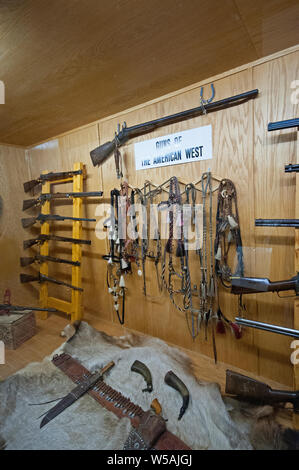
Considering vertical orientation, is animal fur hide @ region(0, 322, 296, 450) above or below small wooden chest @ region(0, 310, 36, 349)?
below

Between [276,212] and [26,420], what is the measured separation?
1.96m

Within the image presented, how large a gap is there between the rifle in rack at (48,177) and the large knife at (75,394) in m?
1.84

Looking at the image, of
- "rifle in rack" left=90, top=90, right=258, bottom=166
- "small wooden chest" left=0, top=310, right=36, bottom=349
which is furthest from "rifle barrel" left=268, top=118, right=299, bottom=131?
"small wooden chest" left=0, top=310, right=36, bottom=349

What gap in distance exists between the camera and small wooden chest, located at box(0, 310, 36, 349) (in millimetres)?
2133

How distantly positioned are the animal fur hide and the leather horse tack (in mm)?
37

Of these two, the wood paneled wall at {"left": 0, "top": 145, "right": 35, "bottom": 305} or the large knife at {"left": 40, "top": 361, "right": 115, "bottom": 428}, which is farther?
the wood paneled wall at {"left": 0, "top": 145, "right": 35, "bottom": 305}

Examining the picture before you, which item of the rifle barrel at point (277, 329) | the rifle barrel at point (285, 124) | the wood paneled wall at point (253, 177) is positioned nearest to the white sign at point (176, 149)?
the wood paneled wall at point (253, 177)

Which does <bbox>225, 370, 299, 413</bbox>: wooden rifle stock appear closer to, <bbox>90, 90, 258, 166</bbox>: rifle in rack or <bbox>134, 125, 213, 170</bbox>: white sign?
<bbox>134, 125, 213, 170</bbox>: white sign

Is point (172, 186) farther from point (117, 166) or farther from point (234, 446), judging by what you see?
point (234, 446)

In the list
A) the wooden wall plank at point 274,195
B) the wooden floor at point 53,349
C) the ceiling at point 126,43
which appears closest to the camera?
the ceiling at point 126,43

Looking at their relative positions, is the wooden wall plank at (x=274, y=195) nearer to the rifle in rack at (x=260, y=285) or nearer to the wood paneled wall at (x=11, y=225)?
the rifle in rack at (x=260, y=285)

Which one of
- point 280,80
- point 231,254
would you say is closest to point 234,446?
point 231,254

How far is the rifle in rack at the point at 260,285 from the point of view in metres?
1.35

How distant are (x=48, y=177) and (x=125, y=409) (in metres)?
2.40
